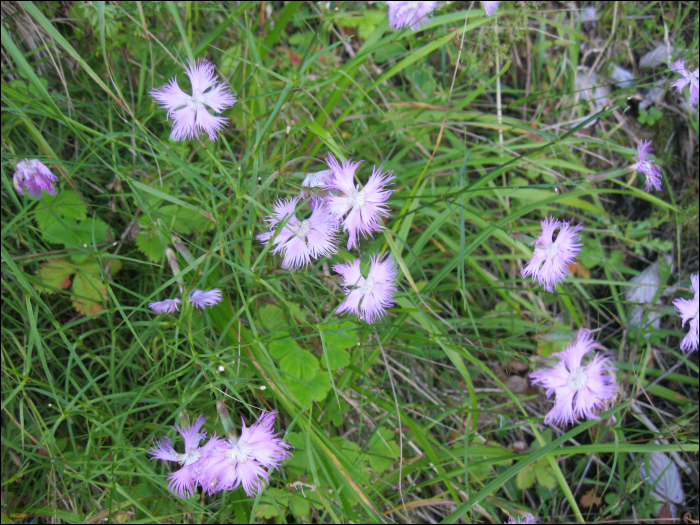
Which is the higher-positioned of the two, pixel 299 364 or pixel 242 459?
pixel 299 364

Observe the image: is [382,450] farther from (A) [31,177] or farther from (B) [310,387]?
(A) [31,177]

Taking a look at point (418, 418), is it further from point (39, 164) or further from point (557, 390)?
point (39, 164)

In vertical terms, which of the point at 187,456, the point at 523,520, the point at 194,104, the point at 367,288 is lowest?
the point at 187,456

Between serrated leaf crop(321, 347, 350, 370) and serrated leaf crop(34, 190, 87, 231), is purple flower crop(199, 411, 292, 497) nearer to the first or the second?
serrated leaf crop(321, 347, 350, 370)

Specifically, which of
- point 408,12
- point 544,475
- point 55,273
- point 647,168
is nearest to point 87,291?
point 55,273

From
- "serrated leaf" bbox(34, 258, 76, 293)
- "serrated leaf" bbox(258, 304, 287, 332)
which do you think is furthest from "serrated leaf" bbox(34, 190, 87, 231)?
"serrated leaf" bbox(258, 304, 287, 332)

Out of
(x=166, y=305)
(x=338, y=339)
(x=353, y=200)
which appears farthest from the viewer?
(x=338, y=339)
